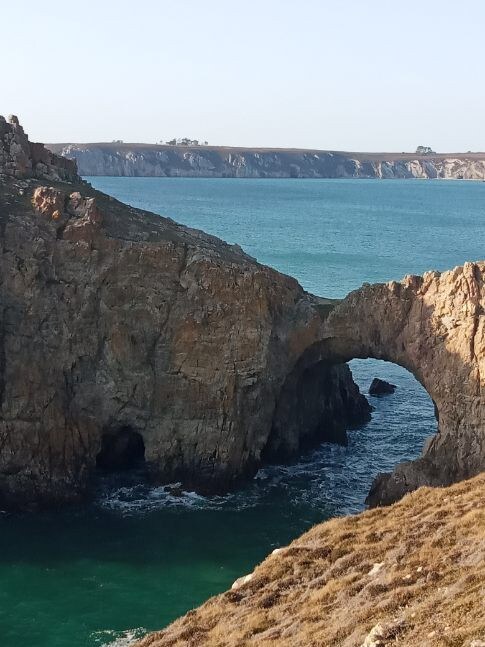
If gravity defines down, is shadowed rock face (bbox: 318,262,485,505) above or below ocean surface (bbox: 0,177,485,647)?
above

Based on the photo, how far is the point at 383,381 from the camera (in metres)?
59.4

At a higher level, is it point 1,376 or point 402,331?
point 402,331

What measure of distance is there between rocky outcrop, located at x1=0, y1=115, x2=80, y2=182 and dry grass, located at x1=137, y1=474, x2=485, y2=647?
28.7 metres

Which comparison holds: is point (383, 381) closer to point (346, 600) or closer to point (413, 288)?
point (413, 288)

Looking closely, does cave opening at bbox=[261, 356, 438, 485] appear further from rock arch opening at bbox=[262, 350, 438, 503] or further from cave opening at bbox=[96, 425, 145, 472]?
cave opening at bbox=[96, 425, 145, 472]

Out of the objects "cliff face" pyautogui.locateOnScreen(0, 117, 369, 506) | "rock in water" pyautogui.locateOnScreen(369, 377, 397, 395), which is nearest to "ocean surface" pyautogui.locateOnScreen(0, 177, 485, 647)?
"rock in water" pyautogui.locateOnScreen(369, 377, 397, 395)

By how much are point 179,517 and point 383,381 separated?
956 inches

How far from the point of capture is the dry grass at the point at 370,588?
1783 centimetres

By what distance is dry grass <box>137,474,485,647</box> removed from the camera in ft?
58.5

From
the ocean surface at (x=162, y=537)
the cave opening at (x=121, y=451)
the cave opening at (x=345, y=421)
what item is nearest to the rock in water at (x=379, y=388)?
the cave opening at (x=345, y=421)

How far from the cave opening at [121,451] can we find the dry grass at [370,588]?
1872cm

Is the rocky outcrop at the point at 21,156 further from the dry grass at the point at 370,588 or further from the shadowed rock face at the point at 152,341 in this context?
the dry grass at the point at 370,588

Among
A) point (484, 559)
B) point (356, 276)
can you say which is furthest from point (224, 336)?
point (356, 276)

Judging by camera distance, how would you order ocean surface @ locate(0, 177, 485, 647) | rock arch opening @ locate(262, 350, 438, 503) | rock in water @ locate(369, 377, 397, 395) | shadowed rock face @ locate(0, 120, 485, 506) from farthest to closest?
rock in water @ locate(369, 377, 397, 395), rock arch opening @ locate(262, 350, 438, 503), shadowed rock face @ locate(0, 120, 485, 506), ocean surface @ locate(0, 177, 485, 647)
